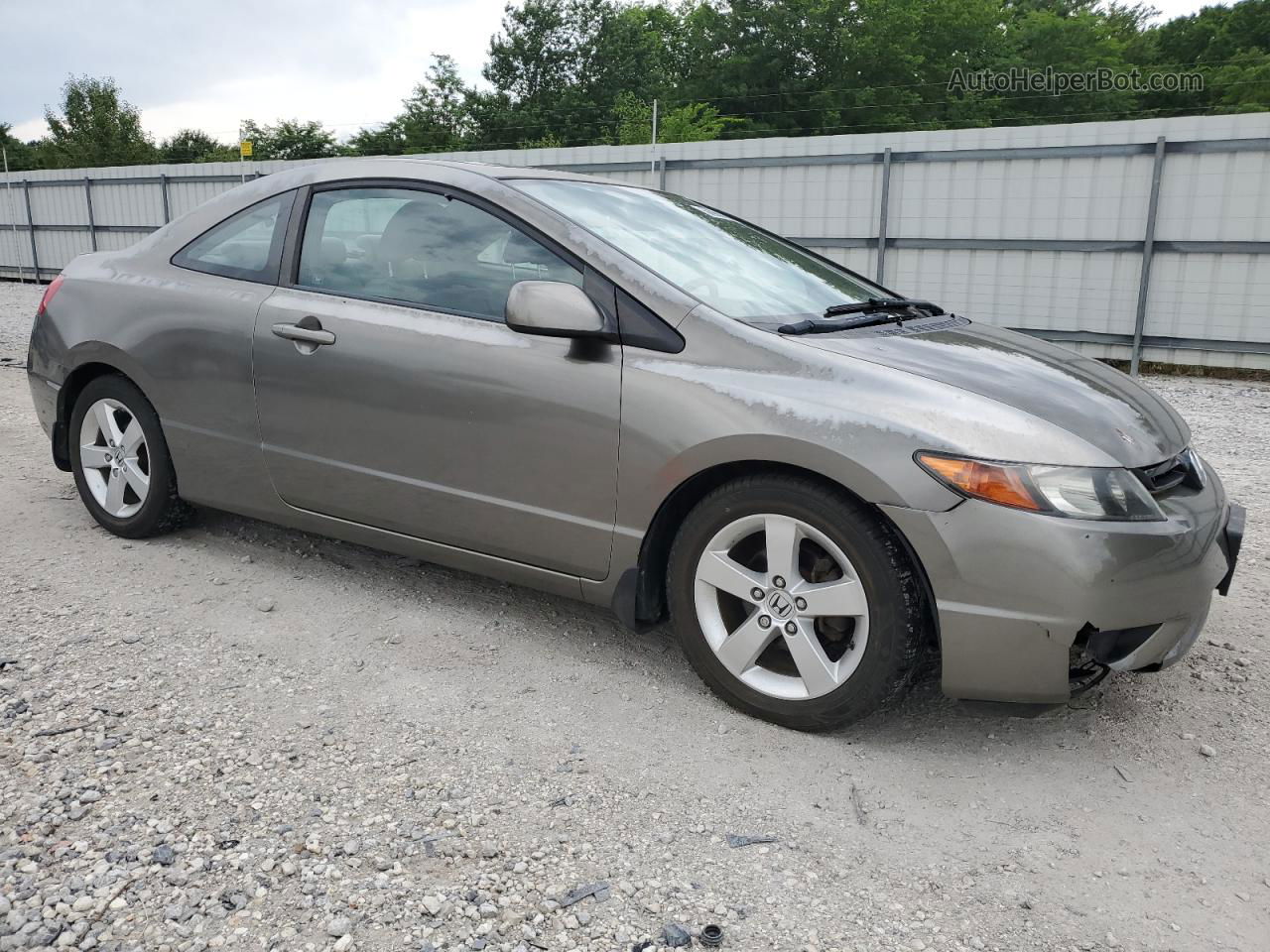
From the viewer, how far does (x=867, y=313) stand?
3.38 meters

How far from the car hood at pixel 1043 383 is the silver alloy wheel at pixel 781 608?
543 millimetres

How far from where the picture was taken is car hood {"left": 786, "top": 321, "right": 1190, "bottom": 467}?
264 centimetres

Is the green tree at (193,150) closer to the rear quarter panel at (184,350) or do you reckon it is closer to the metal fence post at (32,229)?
the metal fence post at (32,229)

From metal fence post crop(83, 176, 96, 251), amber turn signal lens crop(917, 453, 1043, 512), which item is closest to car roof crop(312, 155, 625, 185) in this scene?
amber turn signal lens crop(917, 453, 1043, 512)

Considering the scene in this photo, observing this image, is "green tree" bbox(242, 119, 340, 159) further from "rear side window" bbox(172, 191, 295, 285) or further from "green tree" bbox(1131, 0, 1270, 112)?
"rear side window" bbox(172, 191, 295, 285)

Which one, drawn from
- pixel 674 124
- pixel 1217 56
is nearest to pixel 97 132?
pixel 674 124

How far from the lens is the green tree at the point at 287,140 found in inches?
2051

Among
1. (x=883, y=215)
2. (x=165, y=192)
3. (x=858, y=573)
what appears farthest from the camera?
(x=165, y=192)

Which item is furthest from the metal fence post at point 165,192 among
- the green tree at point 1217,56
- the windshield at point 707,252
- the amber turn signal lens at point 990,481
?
the green tree at point 1217,56

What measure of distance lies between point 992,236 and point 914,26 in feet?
114

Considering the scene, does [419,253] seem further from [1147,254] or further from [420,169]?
[1147,254]

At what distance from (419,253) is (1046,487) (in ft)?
6.98

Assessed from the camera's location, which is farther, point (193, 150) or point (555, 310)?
point (193, 150)

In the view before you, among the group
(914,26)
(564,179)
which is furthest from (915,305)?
(914,26)
